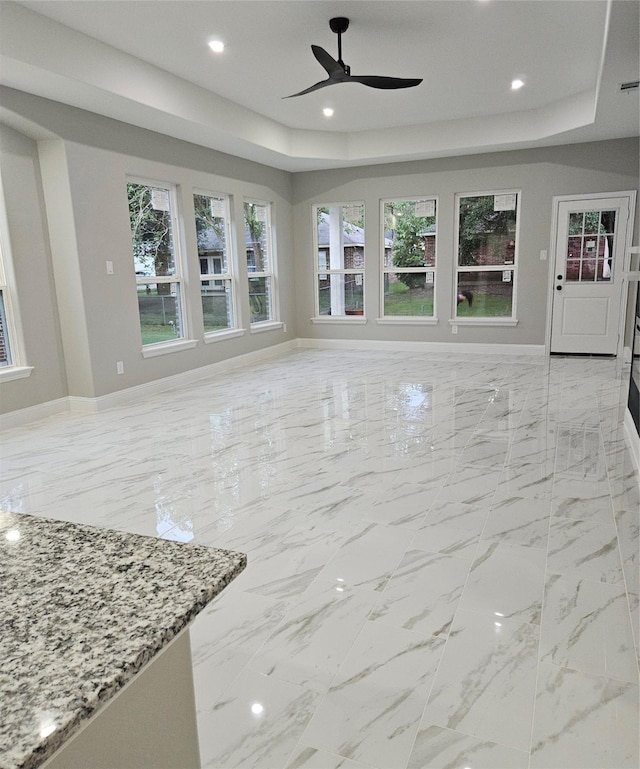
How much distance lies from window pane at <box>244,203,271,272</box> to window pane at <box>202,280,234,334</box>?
25.4 inches

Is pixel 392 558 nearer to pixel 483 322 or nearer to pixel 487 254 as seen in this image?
pixel 483 322

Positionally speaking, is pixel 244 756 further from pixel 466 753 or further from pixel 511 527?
pixel 511 527

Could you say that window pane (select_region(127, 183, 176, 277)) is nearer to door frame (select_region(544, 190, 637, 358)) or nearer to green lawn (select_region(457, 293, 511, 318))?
green lawn (select_region(457, 293, 511, 318))

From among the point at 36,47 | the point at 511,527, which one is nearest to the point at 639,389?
the point at 511,527

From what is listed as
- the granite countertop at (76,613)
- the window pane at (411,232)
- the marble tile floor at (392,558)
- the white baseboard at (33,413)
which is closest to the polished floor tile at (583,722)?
the marble tile floor at (392,558)

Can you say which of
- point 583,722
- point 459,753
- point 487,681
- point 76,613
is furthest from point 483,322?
point 76,613

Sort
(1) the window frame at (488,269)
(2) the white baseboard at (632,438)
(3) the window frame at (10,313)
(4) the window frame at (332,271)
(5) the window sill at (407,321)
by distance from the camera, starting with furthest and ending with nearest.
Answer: (4) the window frame at (332,271) < (5) the window sill at (407,321) < (1) the window frame at (488,269) < (3) the window frame at (10,313) < (2) the white baseboard at (632,438)

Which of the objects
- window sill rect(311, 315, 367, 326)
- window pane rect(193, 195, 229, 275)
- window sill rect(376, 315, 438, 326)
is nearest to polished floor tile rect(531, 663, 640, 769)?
window pane rect(193, 195, 229, 275)

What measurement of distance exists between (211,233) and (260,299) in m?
1.41

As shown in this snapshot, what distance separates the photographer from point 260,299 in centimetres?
792

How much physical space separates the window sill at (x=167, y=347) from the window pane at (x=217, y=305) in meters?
0.45

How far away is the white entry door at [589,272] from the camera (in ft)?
22.5

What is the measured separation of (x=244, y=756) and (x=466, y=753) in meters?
0.59

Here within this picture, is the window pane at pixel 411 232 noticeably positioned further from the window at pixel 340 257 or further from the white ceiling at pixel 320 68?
the white ceiling at pixel 320 68
